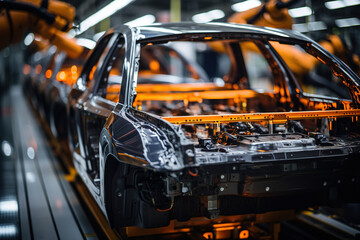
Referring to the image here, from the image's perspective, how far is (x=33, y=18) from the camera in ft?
16.3

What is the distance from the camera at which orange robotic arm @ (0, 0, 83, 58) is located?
464 cm

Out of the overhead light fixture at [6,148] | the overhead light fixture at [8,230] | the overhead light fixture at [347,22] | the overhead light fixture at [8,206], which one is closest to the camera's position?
the overhead light fixture at [8,230]

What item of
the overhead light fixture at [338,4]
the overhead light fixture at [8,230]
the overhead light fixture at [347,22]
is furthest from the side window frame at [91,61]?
the overhead light fixture at [338,4]

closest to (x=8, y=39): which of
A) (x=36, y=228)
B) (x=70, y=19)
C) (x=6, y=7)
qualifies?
(x=6, y=7)

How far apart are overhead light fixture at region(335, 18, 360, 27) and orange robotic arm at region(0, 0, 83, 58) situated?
4.76m

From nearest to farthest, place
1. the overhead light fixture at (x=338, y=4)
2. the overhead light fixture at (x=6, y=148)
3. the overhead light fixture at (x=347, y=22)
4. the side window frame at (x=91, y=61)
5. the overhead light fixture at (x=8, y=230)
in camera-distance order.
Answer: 1. the overhead light fixture at (x=8, y=230)
2. the side window frame at (x=91, y=61)
3. the overhead light fixture at (x=6, y=148)
4. the overhead light fixture at (x=347, y=22)
5. the overhead light fixture at (x=338, y=4)

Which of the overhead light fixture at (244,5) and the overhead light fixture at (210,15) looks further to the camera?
the overhead light fixture at (210,15)

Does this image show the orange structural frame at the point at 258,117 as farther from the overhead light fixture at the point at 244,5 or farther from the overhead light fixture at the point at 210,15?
the overhead light fixture at the point at 210,15

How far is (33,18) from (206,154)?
3.60 metres

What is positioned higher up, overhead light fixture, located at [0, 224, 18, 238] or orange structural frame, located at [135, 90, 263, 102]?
orange structural frame, located at [135, 90, 263, 102]

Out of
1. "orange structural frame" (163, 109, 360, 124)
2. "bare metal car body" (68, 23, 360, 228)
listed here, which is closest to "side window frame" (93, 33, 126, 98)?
"bare metal car body" (68, 23, 360, 228)

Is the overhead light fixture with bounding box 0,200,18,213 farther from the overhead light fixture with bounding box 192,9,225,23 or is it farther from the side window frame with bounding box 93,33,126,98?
the overhead light fixture with bounding box 192,9,225,23

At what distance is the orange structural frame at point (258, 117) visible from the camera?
244cm

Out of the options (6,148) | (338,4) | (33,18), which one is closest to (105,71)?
(33,18)
